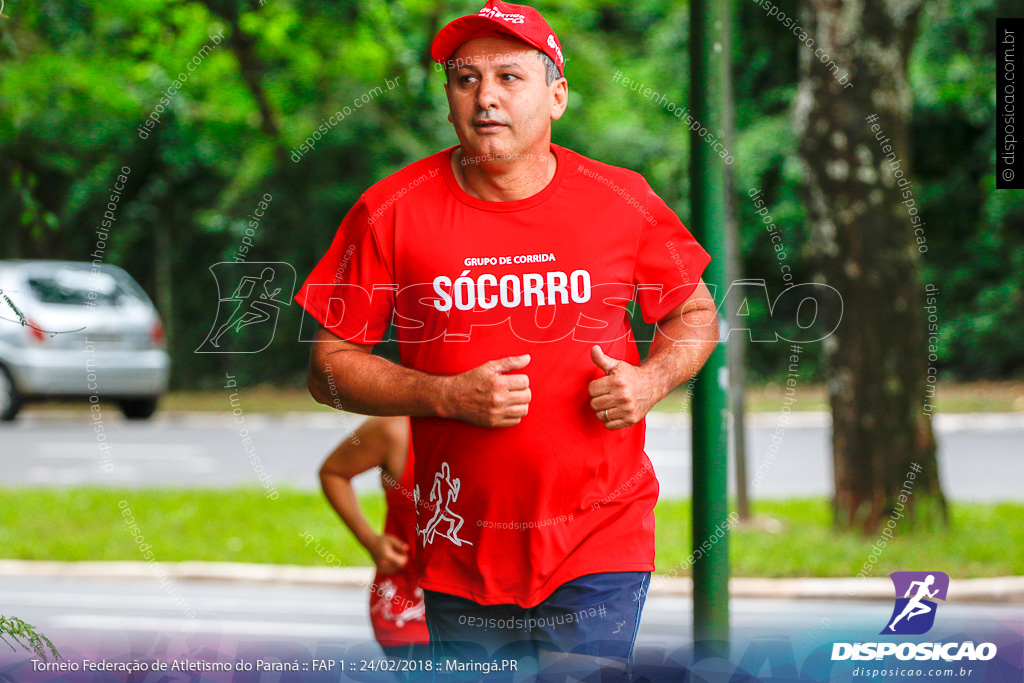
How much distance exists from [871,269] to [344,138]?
22.3ft

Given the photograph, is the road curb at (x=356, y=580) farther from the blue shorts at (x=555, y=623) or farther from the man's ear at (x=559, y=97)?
the man's ear at (x=559, y=97)

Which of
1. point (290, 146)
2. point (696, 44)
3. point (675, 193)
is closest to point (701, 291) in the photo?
point (696, 44)

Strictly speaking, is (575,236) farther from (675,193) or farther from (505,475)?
(675,193)

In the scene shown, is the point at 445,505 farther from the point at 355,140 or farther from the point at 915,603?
the point at 355,140

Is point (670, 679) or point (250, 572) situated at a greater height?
point (670, 679)

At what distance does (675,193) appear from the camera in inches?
362

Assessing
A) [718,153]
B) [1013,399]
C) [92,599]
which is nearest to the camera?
[718,153]

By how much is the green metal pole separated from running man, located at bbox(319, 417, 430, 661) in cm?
74

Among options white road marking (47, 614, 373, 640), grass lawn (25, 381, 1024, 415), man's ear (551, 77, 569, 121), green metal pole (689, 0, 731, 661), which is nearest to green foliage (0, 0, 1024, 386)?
grass lawn (25, 381, 1024, 415)

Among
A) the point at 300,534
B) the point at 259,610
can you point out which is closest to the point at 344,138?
the point at 300,534

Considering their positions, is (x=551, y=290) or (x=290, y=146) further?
(x=290, y=146)

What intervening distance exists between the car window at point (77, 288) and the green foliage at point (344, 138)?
52cm

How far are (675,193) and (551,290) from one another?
723cm

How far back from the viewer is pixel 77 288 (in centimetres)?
943
